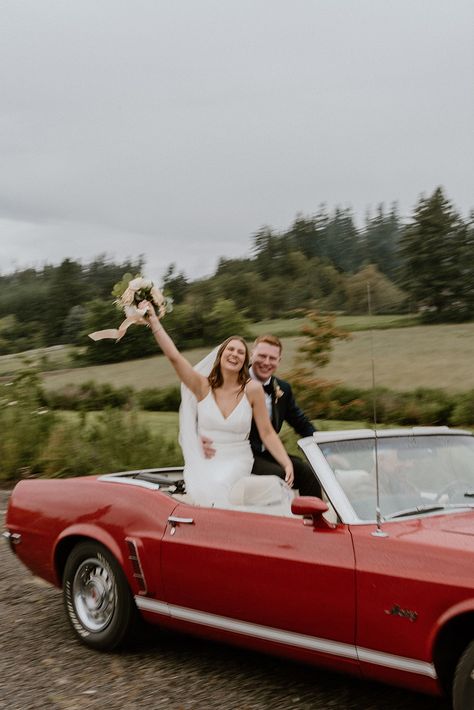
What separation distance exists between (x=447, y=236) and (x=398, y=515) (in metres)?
15.0

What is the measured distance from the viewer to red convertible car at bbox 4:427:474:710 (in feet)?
12.3

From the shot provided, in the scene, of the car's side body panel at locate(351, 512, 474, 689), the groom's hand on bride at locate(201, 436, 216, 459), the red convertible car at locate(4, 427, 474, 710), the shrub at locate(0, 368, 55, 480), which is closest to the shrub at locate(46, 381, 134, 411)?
the shrub at locate(0, 368, 55, 480)

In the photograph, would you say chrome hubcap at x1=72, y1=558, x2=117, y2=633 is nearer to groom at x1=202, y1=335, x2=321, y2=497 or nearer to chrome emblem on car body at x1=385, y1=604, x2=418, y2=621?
groom at x1=202, y1=335, x2=321, y2=497

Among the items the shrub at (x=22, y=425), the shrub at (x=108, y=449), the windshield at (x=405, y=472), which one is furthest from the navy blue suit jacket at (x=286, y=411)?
the shrub at (x=22, y=425)

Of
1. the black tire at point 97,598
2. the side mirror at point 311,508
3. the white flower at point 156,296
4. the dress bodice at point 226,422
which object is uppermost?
the white flower at point 156,296

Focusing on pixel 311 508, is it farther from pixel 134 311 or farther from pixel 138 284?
pixel 138 284

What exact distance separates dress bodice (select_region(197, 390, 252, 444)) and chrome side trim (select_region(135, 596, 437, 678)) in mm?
1083

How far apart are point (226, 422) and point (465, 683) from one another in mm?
2419

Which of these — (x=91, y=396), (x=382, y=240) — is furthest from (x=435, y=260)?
(x=91, y=396)

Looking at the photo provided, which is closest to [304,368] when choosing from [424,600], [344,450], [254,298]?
[254,298]

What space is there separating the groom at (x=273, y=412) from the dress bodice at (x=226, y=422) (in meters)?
0.07

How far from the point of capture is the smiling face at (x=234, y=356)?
221 inches

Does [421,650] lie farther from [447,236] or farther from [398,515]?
[447,236]

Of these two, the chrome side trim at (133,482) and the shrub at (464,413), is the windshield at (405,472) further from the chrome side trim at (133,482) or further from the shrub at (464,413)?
the shrub at (464,413)
